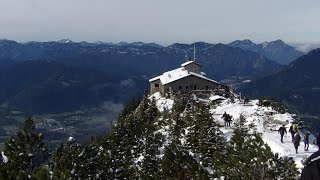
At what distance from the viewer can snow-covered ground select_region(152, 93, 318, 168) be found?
131ft

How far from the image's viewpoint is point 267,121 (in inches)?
2308

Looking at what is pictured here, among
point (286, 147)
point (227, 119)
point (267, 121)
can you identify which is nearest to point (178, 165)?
point (286, 147)

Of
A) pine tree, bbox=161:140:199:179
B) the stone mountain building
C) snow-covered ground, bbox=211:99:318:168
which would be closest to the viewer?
pine tree, bbox=161:140:199:179

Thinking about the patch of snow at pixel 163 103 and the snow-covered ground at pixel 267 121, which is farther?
the patch of snow at pixel 163 103

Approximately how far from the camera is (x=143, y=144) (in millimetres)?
60094

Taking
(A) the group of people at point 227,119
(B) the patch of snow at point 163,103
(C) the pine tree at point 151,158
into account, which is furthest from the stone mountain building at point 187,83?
(C) the pine tree at point 151,158

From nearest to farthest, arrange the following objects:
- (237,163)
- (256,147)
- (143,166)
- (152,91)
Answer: (256,147) → (237,163) → (143,166) → (152,91)

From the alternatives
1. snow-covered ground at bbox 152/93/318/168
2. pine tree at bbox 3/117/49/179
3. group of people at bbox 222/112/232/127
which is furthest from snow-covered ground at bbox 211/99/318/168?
pine tree at bbox 3/117/49/179

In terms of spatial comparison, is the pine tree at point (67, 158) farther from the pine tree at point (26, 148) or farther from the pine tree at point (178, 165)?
the pine tree at point (178, 165)

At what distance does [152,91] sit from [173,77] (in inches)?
412

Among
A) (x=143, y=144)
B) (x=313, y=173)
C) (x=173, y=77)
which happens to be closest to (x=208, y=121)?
(x=143, y=144)

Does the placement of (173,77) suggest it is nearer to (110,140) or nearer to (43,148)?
(110,140)

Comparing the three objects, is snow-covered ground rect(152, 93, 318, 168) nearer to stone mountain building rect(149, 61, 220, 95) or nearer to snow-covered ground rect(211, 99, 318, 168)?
snow-covered ground rect(211, 99, 318, 168)

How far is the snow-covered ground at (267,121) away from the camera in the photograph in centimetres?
4000
